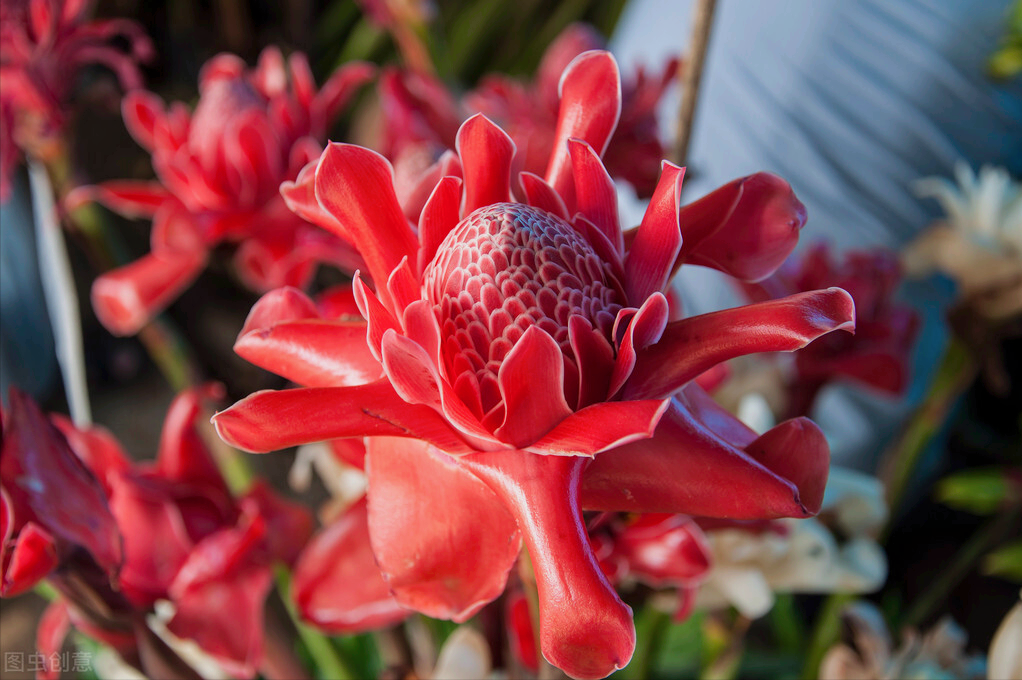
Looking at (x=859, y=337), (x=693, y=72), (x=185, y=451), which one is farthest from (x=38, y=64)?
(x=859, y=337)

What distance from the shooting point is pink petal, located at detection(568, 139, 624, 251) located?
186 millimetres

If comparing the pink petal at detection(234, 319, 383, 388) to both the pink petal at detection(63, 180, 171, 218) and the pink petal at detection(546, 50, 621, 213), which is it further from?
the pink petal at detection(63, 180, 171, 218)

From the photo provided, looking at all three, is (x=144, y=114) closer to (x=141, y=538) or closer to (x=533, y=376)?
(x=141, y=538)

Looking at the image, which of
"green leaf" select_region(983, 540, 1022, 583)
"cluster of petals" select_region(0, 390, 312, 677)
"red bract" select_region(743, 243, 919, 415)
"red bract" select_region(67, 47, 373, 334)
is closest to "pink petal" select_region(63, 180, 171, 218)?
"red bract" select_region(67, 47, 373, 334)

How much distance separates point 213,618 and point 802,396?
34 centimetres

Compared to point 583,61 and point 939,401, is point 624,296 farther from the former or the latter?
point 939,401

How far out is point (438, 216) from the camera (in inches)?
7.7

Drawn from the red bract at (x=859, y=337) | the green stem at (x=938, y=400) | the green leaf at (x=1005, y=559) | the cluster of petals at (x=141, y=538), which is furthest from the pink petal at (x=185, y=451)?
the green leaf at (x=1005, y=559)

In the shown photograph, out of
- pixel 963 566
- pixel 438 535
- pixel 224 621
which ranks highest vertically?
pixel 438 535

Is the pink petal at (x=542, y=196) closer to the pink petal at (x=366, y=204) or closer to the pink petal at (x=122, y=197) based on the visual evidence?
the pink petal at (x=366, y=204)

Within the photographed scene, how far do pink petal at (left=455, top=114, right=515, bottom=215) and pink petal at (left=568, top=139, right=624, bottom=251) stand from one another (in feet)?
0.07

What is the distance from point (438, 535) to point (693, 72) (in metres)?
0.19

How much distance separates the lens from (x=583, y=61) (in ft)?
0.69

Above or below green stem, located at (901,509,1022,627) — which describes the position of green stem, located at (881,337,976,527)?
above
